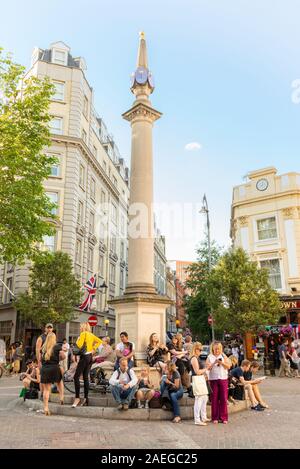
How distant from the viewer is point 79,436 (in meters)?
6.53

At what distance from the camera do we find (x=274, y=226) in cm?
2961

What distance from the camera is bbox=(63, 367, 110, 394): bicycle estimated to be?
1020 cm

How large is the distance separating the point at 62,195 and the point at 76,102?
8.75 metres

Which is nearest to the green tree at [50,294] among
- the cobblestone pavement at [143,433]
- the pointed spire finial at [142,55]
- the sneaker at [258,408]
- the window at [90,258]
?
the window at [90,258]

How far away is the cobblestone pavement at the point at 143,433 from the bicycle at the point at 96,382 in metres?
1.85

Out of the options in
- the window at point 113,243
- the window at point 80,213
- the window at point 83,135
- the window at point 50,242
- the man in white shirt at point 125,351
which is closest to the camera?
the man in white shirt at point 125,351

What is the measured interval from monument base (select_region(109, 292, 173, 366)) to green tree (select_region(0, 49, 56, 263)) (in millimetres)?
6297

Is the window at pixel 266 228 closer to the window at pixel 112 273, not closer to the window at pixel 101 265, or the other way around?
the window at pixel 101 265

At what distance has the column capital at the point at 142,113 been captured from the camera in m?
14.6

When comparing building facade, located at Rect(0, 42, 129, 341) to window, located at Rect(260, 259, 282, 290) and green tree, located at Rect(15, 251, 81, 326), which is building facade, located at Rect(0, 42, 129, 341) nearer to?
green tree, located at Rect(15, 251, 81, 326)

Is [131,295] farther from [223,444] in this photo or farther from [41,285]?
[41,285]

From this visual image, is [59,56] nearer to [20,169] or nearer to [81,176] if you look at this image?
[81,176]

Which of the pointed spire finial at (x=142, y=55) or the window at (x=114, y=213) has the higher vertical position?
the window at (x=114, y=213)

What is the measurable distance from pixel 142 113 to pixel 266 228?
18680 mm
